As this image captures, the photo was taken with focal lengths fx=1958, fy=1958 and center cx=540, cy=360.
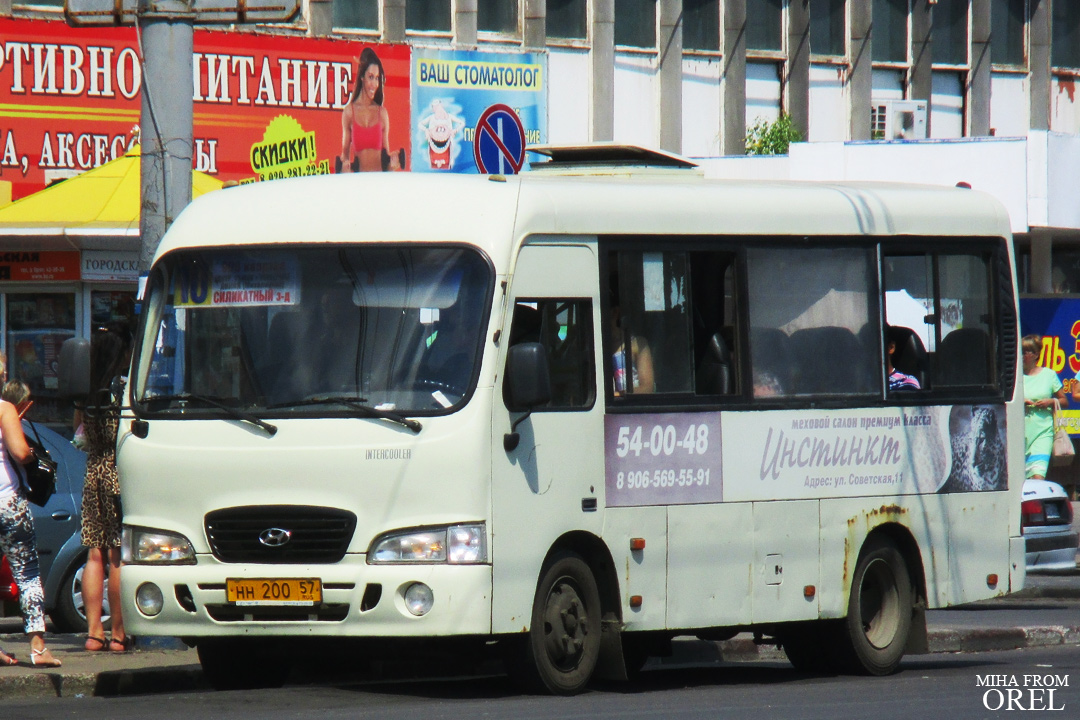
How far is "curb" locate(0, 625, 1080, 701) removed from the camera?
33.7ft

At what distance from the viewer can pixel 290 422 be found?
→ 9.48 meters

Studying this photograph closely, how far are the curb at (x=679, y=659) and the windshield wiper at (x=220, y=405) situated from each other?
1612 mm

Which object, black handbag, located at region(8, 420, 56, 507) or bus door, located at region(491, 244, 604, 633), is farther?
black handbag, located at region(8, 420, 56, 507)

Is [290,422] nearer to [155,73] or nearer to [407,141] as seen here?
[155,73]

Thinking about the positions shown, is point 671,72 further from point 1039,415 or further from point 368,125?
point 1039,415

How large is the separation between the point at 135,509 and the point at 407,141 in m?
16.2

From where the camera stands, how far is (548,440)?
31.9 ft

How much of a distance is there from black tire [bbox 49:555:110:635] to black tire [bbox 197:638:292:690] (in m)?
3.26

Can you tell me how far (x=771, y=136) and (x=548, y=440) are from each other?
2190 cm

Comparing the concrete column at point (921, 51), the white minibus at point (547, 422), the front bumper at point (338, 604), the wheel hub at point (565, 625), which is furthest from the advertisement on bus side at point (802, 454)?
the concrete column at point (921, 51)

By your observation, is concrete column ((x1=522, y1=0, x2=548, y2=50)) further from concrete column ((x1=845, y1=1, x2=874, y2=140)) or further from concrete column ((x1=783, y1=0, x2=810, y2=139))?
concrete column ((x1=845, y1=1, x2=874, y2=140))

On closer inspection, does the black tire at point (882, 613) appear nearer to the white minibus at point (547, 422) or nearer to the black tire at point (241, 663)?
the white minibus at point (547, 422)

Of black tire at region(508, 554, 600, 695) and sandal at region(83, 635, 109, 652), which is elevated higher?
black tire at region(508, 554, 600, 695)

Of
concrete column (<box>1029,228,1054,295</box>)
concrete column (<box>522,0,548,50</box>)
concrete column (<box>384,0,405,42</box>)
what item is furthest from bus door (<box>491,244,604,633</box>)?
concrete column (<box>522,0,548,50</box>)
